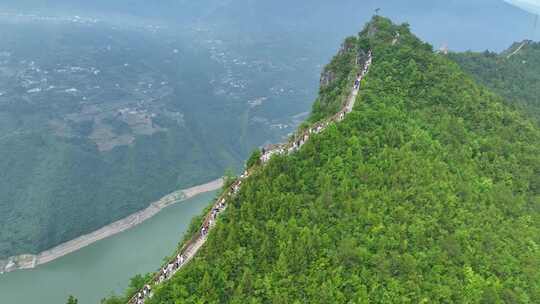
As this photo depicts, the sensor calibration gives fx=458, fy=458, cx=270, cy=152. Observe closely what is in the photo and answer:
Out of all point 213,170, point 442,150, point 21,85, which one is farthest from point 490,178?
point 21,85

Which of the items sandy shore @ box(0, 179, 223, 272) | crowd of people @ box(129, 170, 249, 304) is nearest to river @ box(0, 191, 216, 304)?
sandy shore @ box(0, 179, 223, 272)

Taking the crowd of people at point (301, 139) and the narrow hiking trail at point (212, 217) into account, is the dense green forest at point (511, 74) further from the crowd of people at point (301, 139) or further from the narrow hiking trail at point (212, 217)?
the narrow hiking trail at point (212, 217)

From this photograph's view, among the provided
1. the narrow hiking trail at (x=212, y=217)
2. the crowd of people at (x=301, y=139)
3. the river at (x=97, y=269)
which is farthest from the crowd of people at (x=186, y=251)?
the river at (x=97, y=269)

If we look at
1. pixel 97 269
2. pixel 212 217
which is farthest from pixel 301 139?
pixel 97 269

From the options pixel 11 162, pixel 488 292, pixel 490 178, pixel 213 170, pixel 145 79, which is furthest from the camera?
pixel 145 79

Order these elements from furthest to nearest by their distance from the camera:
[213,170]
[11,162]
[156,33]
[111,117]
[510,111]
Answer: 1. [156,33]
2. [111,117]
3. [213,170]
4. [11,162]
5. [510,111]

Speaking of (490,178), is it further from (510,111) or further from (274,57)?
(274,57)
